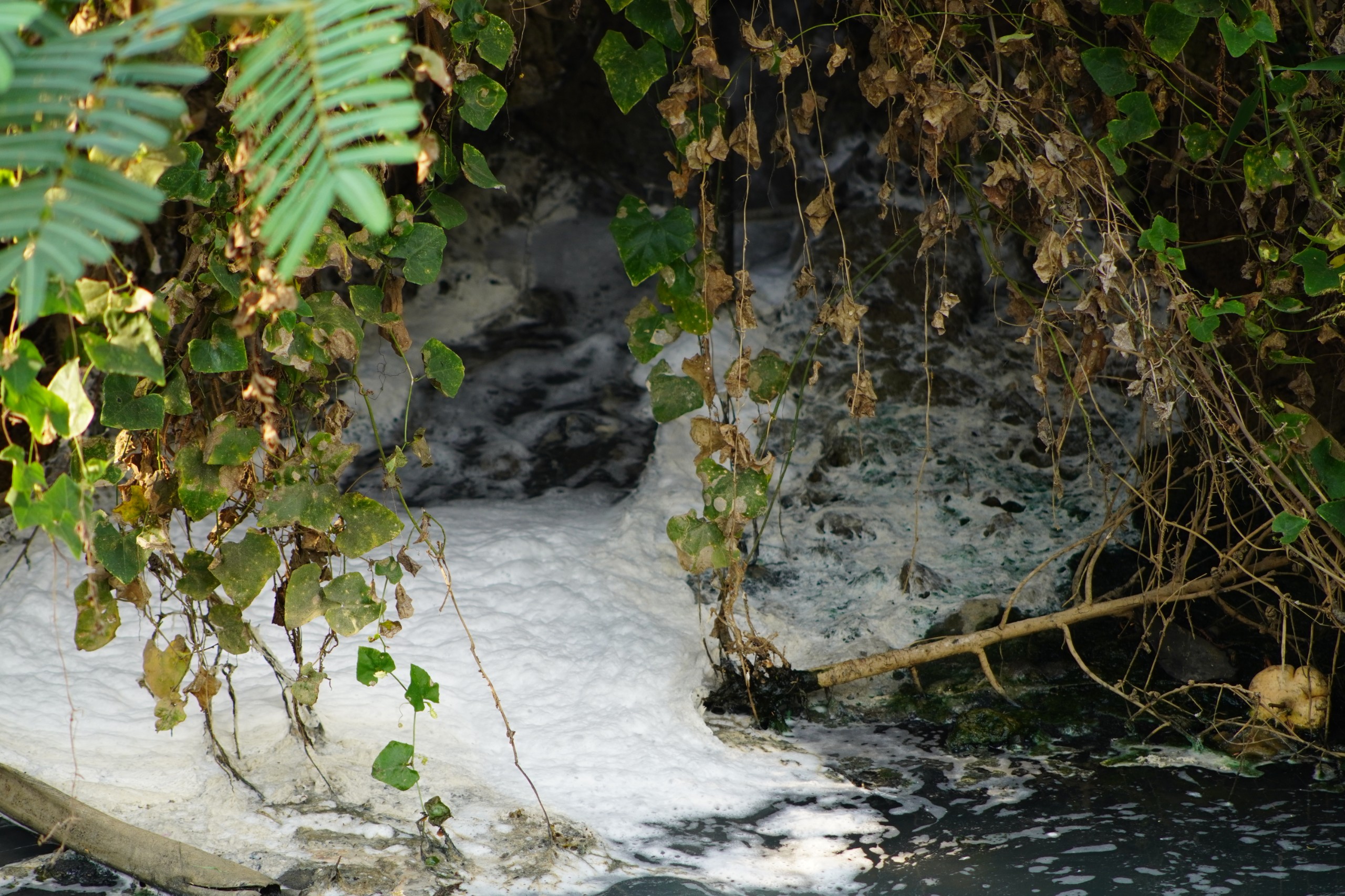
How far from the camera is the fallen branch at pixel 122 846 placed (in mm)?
1590

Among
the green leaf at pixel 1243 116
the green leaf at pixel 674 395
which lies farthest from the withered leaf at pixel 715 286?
the green leaf at pixel 1243 116

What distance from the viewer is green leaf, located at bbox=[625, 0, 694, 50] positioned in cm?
177

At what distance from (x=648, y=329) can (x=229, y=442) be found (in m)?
0.77

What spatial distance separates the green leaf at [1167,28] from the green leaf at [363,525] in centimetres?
141

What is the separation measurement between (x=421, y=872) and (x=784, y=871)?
1.88 feet

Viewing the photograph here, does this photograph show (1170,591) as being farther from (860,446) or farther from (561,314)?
(561,314)

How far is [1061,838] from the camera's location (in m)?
1.81

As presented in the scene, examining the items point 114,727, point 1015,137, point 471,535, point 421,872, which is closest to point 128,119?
point 421,872

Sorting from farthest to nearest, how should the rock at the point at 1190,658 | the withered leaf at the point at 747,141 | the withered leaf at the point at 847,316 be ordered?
the rock at the point at 1190,658, the withered leaf at the point at 847,316, the withered leaf at the point at 747,141

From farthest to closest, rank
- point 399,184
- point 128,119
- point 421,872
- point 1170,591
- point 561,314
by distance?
point 561,314 → point 399,184 → point 1170,591 → point 421,872 → point 128,119

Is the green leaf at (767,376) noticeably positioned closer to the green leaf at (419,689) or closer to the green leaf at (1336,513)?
the green leaf at (419,689)

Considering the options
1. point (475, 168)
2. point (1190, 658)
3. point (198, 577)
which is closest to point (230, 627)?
point (198, 577)

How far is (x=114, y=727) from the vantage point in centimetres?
200

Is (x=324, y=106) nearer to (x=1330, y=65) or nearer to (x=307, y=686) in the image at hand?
(x=307, y=686)
